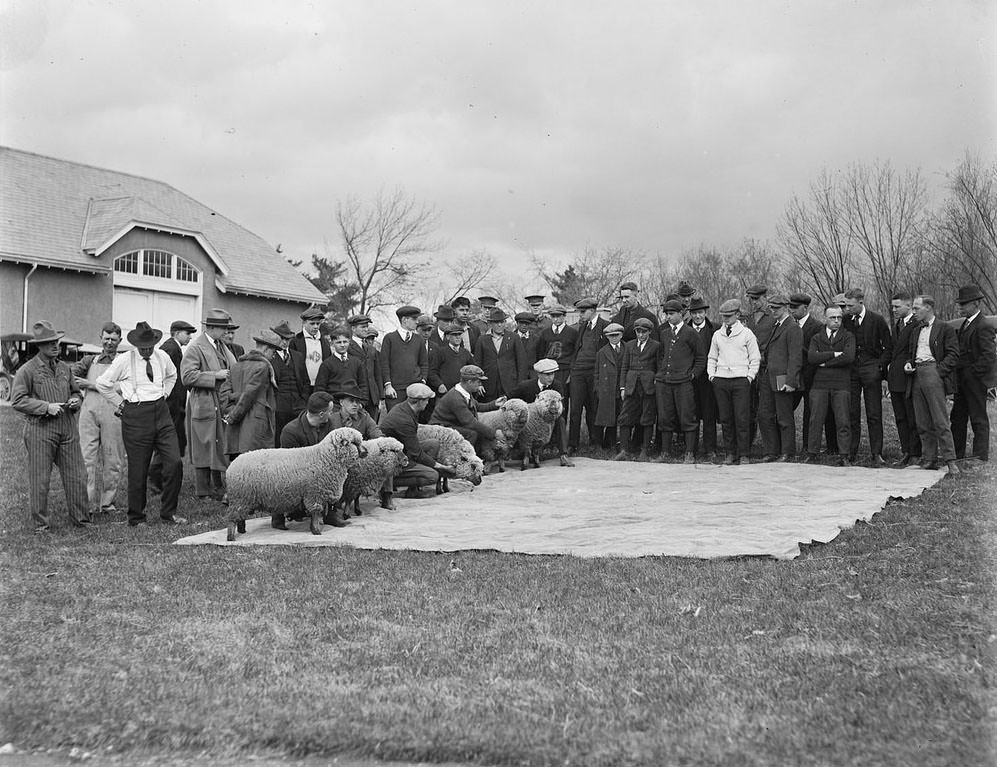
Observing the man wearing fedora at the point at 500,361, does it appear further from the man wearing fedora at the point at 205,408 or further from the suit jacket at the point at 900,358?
the suit jacket at the point at 900,358

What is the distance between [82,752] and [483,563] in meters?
3.80

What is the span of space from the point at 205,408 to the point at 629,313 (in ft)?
24.6

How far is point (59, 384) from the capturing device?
9984 millimetres

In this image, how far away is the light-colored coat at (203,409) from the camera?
11.7m

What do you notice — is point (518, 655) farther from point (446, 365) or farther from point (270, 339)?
point (446, 365)

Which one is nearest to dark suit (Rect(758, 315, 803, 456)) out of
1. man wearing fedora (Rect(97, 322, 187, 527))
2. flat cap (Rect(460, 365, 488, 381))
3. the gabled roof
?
flat cap (Rect(460, 365, 488, 381))

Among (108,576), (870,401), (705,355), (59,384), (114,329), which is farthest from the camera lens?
(705,355)

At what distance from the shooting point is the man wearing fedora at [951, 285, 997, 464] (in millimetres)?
11680

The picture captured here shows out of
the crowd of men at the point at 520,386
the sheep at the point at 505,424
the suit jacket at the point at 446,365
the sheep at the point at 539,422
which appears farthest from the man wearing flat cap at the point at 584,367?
the sheep at the point at 505,424

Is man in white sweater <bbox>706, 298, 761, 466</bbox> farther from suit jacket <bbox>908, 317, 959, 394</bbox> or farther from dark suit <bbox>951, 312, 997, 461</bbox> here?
dark suit <bbox>951, 312, 997, 461</bbox>

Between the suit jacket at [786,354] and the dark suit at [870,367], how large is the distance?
27.1 inches

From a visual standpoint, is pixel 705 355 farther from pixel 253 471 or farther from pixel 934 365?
pixel 253 471

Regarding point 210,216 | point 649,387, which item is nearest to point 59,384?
point 649,387

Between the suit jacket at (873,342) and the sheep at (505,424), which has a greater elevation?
the suit jacket at (873,342)
